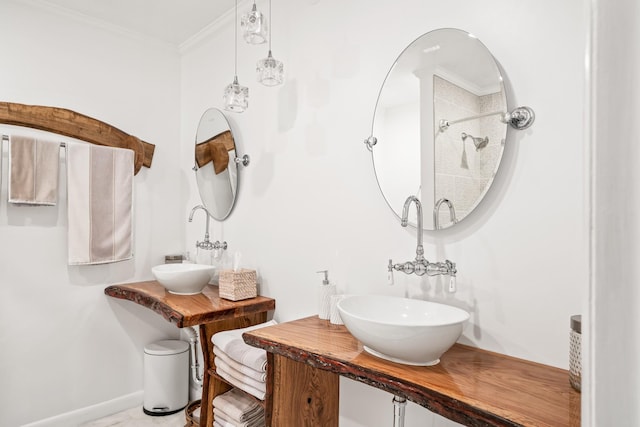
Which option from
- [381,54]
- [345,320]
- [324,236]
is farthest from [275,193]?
[345,320]

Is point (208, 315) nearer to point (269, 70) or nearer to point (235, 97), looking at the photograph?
point (235, 97)

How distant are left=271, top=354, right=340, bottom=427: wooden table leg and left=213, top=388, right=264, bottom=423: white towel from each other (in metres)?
0.30

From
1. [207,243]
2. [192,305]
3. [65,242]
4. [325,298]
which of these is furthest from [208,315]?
[65,242]

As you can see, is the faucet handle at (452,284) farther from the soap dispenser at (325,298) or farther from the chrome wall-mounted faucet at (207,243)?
the chrome wall-mounted faucet at (207,243)

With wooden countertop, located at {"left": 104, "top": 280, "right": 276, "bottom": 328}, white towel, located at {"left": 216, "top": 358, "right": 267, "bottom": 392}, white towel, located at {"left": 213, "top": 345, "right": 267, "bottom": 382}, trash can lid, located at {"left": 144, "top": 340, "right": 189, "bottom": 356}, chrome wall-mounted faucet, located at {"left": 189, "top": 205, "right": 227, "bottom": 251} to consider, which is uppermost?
chrome wall-mounted faucet, located at {"left": 189, "top": 205, "right": 227, "bottom": 251}

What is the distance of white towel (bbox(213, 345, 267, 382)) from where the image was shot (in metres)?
1.62

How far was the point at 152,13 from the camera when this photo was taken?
8.03ft

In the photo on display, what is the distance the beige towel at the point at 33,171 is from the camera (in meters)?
2.12

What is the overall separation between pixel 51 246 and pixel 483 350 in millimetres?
2406

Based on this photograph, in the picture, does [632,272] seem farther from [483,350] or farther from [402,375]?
[483,350]

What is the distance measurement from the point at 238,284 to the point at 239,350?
40 centimetres

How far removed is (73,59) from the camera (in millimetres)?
2426

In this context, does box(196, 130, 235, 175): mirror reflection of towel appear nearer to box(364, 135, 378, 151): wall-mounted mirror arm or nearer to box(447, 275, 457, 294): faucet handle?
box(364, 135, 378, 151): wall-mounted mirror arm

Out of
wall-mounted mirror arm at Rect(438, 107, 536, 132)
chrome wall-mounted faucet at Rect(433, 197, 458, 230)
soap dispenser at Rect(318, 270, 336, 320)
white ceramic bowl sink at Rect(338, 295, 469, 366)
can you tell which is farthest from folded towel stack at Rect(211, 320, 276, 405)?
wall-mounted mirror arm at Rect(438, 107, 536, 132)
